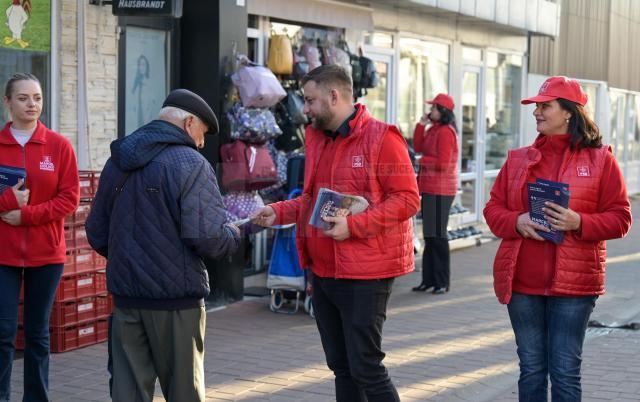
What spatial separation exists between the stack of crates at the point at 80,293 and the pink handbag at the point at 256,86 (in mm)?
2165

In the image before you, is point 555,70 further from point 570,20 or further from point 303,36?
point 303,36

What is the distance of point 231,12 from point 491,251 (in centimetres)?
655

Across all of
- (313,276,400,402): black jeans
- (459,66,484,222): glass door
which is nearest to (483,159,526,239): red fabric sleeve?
(313,276,400,402): black jeans

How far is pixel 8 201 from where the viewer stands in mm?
6062

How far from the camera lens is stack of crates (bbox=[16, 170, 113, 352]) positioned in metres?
8.01

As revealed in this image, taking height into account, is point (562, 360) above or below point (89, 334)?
above

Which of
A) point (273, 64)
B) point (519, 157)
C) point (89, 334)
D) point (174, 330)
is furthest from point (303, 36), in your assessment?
point (174, 330)

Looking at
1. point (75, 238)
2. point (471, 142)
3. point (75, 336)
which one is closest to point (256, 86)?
point (75, 238)

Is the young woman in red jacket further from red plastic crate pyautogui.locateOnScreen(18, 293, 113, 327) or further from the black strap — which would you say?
red plastic crate pyautogui.locateOnScreen(18, 293, 113, 327)

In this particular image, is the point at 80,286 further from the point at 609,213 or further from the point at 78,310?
the point at 609,213

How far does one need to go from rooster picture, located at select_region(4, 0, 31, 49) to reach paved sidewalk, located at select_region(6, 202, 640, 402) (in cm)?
251

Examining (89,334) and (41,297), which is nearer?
(41,297)

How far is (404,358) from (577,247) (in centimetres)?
317

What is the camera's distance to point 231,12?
10.1 metres
